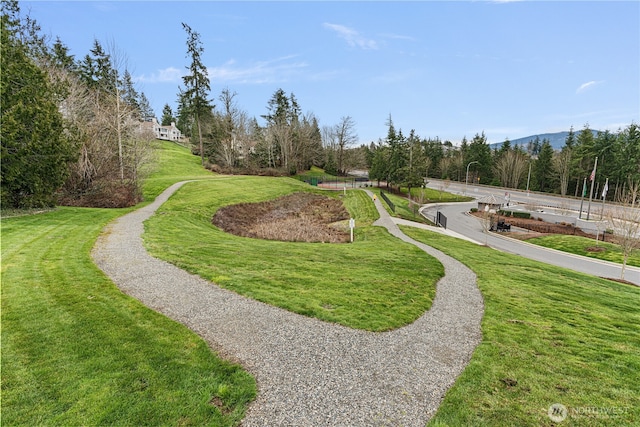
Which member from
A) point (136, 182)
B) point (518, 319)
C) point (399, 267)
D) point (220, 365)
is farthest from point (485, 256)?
point (136, 182)

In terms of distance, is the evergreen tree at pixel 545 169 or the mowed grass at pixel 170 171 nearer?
the mowed grass at pixel 170 171

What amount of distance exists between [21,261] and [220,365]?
7.93 metres

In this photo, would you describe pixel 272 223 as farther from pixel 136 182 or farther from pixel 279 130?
pixel 279 130

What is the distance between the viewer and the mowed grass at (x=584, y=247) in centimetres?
1962

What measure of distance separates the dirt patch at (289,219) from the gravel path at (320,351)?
1020cm

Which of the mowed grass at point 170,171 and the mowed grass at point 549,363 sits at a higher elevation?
the mowed grass at point 170,171

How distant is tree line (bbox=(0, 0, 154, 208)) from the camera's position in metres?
12.4

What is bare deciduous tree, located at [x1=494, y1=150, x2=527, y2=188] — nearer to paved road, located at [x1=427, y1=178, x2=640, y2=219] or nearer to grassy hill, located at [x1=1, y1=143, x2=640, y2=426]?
paved road, located at [x1=427, y1=178, x2=640, y2=219]

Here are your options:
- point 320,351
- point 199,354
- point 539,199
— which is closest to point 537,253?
point 320,351

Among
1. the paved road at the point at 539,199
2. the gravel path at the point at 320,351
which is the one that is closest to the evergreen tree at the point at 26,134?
the gravel path at the point at 320,351

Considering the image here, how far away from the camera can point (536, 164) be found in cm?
6228

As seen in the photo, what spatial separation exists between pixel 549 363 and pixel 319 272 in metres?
6.32

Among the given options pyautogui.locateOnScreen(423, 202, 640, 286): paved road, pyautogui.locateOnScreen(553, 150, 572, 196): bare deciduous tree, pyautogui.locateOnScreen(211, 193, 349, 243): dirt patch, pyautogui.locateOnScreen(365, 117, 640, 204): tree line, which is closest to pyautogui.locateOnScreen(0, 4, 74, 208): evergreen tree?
pyautogui.locateOnScreen(211, 193, 349, 243): dirt patch

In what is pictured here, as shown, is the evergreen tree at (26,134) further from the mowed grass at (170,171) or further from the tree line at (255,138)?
the tree line at (255,138)
